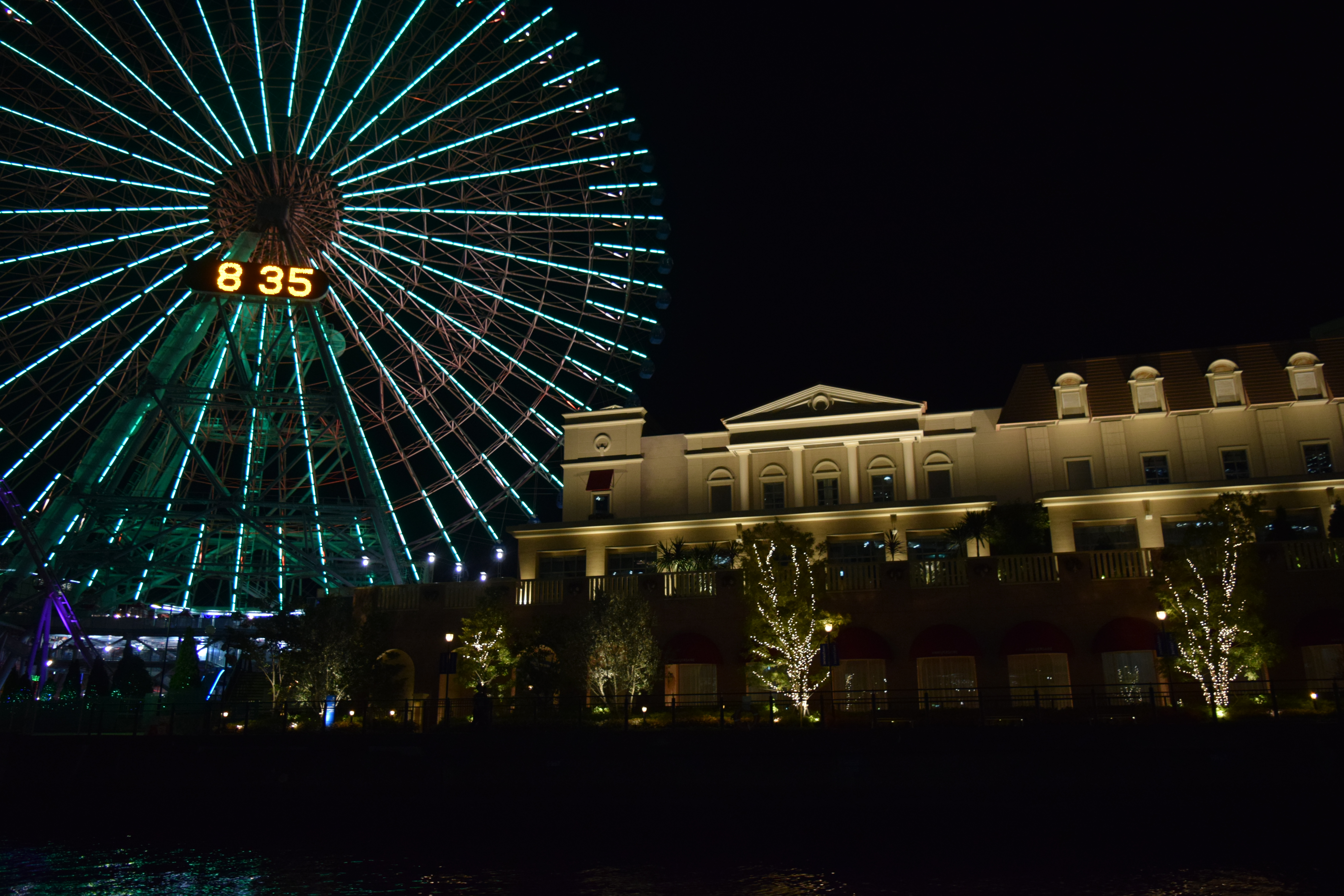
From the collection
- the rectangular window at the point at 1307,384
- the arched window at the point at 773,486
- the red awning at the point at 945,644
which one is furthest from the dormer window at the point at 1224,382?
the arched window at the point at 773,486

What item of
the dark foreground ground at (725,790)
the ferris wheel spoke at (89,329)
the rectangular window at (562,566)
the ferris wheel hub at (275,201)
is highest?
the ferris wheel hub at (275,201)

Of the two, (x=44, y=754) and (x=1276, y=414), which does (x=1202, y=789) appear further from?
(x=44, y=754)

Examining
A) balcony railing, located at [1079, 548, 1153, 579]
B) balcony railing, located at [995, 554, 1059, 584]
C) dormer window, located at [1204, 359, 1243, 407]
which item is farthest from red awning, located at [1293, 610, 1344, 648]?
dormer window, located at [1204, 359, 1243, 407]

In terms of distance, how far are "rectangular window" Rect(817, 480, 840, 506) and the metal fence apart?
11251 mm

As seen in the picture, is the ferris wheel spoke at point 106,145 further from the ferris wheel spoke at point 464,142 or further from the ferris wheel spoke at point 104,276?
the ferris wheel spoke at point 464,142

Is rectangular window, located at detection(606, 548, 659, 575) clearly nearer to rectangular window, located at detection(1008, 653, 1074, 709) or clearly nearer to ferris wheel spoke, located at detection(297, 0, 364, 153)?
rectangular window, located at detection(1008, 653, 1074, 709)

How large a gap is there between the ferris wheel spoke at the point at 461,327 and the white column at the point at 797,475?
941 cm

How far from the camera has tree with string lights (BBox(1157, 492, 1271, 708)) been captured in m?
32.7

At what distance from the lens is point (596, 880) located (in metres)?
21.7

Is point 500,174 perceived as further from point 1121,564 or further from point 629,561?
point 1121,564

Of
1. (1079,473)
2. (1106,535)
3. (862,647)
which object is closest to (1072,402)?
(1079,473)

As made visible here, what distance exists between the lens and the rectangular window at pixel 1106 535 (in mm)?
42969

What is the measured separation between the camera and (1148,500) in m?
43.0

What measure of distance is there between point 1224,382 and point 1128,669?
15.2 meters
